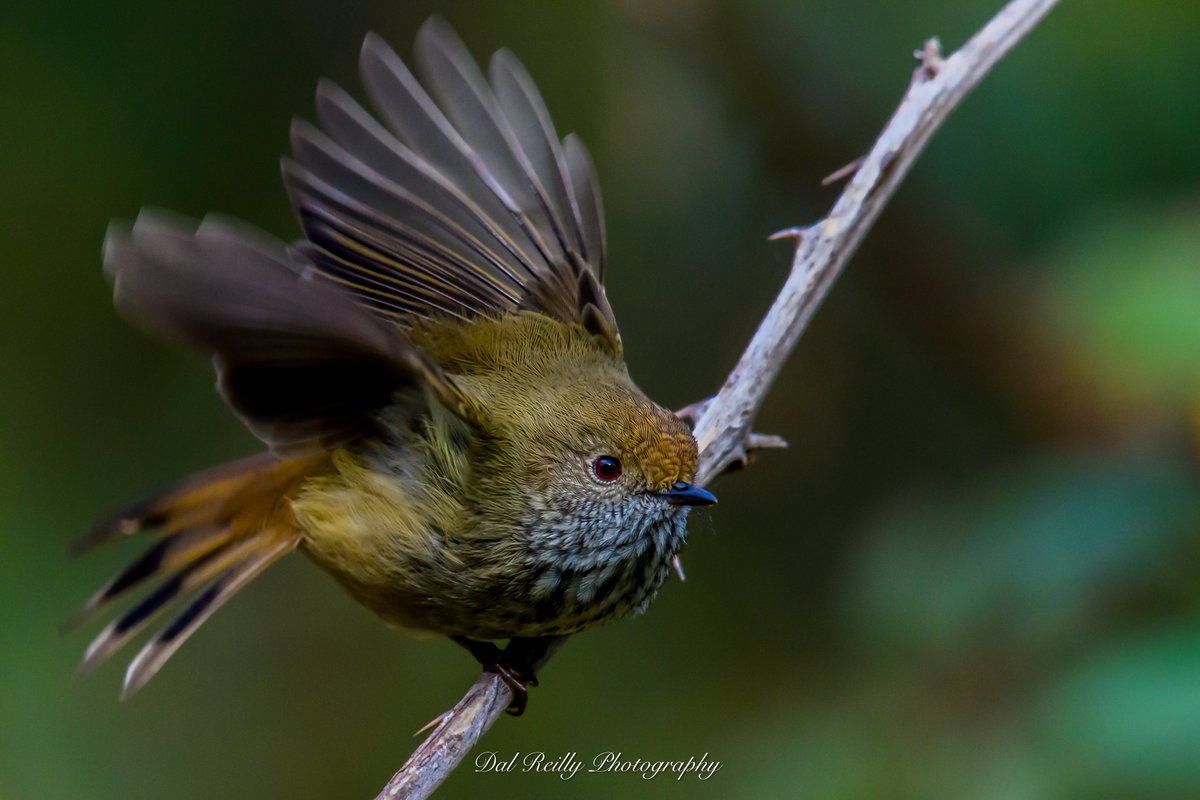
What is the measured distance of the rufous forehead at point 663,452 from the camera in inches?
120

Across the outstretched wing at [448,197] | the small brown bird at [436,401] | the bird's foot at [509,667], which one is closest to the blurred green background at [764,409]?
the small brown bird at [436,401]

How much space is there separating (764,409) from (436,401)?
2.53 metres

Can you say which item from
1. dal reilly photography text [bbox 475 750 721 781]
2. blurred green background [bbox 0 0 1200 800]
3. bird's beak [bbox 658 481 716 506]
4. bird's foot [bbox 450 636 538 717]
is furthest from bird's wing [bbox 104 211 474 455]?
dal reilly photography text [bbox 475 750 721 781]

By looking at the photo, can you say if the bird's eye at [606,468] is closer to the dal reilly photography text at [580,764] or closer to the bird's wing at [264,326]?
the bird's wing at [264,326]

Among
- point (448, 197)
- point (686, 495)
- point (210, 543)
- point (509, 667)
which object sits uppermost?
point (448, 197)

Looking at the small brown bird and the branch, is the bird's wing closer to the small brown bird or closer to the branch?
the small brown bird

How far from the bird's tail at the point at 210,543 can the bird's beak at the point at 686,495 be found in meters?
0.97

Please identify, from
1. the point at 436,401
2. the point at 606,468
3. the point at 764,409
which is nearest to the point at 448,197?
the point at 436,401

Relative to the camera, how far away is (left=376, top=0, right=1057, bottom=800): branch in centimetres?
319

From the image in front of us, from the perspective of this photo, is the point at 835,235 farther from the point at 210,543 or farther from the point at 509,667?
the point at 210,543

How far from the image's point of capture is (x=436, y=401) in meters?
2.97

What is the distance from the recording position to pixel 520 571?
3.01 meters

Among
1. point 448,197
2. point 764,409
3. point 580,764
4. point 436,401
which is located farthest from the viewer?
point 764,409

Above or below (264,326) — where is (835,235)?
above
